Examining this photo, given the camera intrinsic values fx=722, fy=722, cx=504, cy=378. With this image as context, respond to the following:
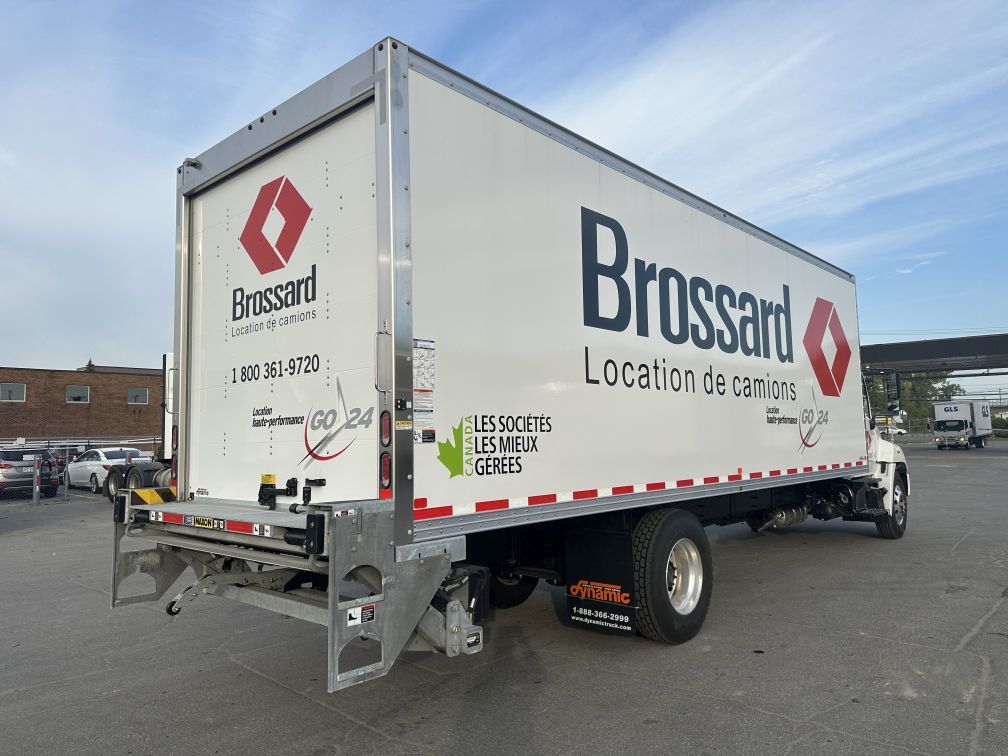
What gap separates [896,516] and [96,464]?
67.8 feet

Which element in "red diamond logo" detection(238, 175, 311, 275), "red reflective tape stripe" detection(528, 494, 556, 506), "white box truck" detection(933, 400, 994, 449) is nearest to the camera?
"red reflective tape stripe" detection(528, 494, 556, 506)

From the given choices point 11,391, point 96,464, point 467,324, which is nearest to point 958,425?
point 96,464

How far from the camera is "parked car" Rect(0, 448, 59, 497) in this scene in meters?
19.5

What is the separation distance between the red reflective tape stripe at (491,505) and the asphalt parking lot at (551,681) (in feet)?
4.06

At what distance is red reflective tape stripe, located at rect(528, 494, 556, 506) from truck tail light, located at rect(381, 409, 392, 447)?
1.17m

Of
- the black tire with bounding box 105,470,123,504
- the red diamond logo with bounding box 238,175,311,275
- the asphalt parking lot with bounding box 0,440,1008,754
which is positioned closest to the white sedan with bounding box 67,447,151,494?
the black tire with bounding box 105,470,123,504

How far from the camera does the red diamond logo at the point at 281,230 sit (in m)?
4.70

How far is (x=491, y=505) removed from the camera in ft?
13.9

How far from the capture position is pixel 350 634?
3.46m

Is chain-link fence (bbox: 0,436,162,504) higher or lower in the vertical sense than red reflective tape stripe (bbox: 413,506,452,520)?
lower

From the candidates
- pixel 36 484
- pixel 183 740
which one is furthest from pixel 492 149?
pixel 36 484

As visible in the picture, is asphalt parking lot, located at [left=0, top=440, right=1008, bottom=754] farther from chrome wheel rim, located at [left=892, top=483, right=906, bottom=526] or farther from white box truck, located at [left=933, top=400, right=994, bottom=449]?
white box truck, located at [left=933, top=400, right=994, bottom=449]

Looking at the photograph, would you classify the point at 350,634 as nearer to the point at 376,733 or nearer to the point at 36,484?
→ the point at 376,733

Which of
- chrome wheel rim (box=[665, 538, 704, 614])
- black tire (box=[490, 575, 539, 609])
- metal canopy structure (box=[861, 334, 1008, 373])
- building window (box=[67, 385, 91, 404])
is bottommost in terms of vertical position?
black tire (box=[490, 575, 539, 609])
